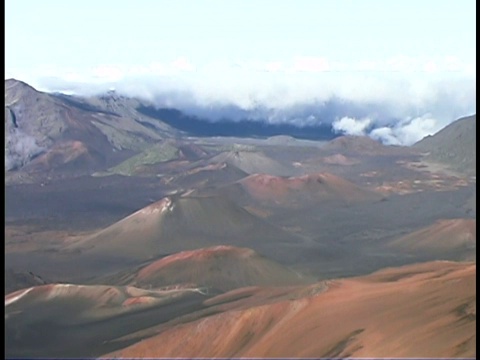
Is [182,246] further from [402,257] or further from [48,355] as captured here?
[48,355]

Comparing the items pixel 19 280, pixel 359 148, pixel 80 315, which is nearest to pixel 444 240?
pixel 19 280

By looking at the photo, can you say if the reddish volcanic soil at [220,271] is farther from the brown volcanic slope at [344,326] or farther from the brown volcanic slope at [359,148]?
the brown volcanic slope at [359,148]

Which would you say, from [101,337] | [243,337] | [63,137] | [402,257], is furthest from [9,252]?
[63,137]

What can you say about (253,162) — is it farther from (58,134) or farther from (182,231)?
(182,231)

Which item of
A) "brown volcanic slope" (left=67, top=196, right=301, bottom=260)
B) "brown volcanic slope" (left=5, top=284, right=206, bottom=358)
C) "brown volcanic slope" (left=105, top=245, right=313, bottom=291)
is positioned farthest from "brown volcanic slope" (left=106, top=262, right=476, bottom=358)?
"brown volcanic slope" (left=67, top=196, right=301, bottom=260)

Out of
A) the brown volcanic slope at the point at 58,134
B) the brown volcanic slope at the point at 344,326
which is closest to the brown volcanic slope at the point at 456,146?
the brown volcanic slope at the point at 58,134
